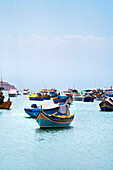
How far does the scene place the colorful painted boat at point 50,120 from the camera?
30.0 m

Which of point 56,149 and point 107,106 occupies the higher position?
point 107,106

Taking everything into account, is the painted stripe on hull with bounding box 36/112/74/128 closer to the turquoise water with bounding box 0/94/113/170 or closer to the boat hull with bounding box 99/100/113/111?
the turquoise water with bounding box 0/94/113/170

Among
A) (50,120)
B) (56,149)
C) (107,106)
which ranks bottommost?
(56,149)

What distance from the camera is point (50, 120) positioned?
3039cm

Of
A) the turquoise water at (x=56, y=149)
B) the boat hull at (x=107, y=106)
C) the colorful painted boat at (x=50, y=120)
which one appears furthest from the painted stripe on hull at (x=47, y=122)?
the boat hull at (x=107, y=106)

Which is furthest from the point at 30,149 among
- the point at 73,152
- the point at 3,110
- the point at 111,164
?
the point at 3,110

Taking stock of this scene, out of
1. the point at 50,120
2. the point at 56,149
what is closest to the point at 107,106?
the point at 50,120

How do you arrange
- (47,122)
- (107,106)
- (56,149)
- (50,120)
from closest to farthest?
(56,149) < (50,120) < (47,122) < (107,106)

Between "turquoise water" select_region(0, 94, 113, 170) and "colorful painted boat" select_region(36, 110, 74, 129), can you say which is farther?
"colorful painted boat" select_region(36, 110, 74, 129)

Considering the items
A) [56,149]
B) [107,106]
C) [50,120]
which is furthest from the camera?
[107,106]

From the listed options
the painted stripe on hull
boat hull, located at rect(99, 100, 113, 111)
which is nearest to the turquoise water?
the painted stripe on hull

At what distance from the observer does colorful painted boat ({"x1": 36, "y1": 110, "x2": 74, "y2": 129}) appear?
30.0 metres

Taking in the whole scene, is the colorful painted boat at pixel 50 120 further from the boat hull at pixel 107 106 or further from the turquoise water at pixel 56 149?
the boat hull at pixel 107 106

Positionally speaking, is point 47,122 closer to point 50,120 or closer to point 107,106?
point 50,120
